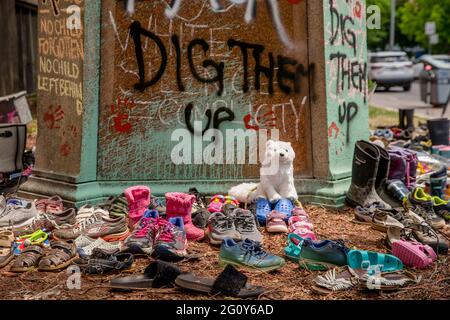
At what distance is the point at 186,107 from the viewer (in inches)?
245

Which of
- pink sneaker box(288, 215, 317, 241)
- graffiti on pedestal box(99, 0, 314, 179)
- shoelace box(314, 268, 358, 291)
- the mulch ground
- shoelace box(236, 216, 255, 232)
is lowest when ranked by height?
the mulch ground

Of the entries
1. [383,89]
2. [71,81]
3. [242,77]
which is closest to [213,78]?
[242,77]

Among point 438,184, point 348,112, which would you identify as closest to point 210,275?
point 348,112

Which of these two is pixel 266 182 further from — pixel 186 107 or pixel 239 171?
pixel 186 107

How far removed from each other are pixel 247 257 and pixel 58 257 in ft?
4.38

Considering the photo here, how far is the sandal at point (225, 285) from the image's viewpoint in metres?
3.78

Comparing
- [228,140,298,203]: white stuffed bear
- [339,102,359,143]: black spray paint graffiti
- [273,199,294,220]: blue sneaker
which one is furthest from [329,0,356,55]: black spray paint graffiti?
[273,199,294,220]: blue sneaker

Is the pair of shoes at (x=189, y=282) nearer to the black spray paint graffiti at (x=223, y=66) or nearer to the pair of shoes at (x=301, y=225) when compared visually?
the pair of shoes at (x=301, y=225)

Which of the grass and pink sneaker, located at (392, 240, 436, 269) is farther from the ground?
the grass

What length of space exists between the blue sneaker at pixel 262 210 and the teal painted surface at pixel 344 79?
87 centimetres

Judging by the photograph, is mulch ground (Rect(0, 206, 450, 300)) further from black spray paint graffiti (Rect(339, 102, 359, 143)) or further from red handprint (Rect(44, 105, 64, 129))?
red handprint (Rect(44, 105, 64, 129))

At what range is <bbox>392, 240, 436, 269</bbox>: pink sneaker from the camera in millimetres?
4395

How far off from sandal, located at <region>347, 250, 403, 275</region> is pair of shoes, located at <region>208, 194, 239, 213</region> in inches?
66.8

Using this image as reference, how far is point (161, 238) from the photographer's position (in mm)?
4625
